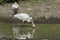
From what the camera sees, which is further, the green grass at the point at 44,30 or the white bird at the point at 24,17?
the white bird at the point at 24,17

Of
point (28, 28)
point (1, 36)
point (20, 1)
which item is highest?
point (1, 36)

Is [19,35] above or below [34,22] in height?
above

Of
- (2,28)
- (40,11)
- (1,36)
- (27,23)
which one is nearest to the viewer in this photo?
(1,36)

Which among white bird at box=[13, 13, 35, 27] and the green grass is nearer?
the green grass

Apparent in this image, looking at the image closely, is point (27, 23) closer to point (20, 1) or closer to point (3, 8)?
point (3, 8)

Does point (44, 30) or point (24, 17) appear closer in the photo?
point (44, 30)

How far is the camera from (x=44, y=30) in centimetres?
1362

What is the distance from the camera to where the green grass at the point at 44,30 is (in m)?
12.3

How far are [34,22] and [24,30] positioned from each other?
7.01ft

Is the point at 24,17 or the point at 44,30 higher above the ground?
the point at 44,30

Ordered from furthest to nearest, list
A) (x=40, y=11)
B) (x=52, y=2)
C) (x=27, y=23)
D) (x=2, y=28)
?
(x=52, y=2)
(x=40, y=11)
(x=27, y=23)
(x=2, y=28)

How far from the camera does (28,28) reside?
1435 centimetres

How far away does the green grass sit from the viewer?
12.3 meters

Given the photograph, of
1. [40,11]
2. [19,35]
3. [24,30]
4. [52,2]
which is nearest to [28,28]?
[24,30]
